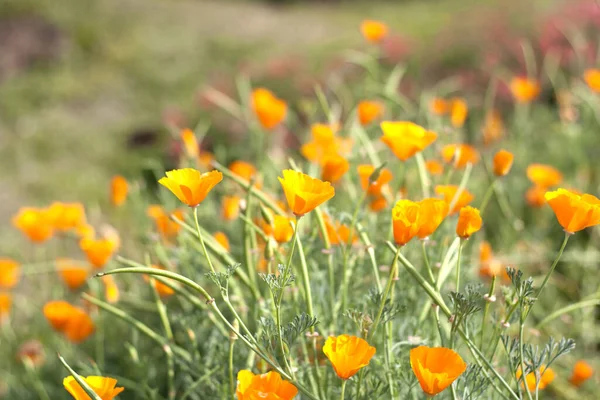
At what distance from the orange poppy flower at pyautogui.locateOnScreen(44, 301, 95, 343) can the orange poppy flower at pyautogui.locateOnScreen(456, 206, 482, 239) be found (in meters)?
0.95

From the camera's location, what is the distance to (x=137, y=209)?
6.38 ft

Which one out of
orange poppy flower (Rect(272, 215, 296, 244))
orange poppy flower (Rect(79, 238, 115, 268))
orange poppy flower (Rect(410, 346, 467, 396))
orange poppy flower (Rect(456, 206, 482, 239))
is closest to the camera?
orange poppy flower (Rect(410, 346, 467, 396))

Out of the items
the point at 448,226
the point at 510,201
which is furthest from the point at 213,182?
the point at 510,201

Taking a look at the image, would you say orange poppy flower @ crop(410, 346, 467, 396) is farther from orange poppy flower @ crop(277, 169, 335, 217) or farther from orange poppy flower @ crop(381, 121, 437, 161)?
orange poppy flower @ crop(381, 121, 437, 161)

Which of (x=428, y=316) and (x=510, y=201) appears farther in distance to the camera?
(x=510, y=201)

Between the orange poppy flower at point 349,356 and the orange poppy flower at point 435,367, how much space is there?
0.19 ft

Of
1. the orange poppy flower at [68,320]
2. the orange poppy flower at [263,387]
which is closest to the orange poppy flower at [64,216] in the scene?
the orange poppy flower at [68,320]

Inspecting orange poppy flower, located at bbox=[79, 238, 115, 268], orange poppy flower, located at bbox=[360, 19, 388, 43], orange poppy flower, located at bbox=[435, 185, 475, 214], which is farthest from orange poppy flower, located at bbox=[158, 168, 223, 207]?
orange poppy flower, located at bbox=[360, 19, 388, 43]

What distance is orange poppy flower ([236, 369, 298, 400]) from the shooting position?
805 millimetres

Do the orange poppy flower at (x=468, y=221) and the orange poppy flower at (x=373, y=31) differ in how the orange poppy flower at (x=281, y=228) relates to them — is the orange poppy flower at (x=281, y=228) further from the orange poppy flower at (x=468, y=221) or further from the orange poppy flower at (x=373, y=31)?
the orange poppy flower at (x=373, y=31)

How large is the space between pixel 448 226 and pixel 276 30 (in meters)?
6.65

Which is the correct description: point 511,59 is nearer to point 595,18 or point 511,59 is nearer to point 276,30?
point 595,18

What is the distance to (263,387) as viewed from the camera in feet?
2.78

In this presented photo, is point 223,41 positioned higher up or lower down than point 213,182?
lower down
